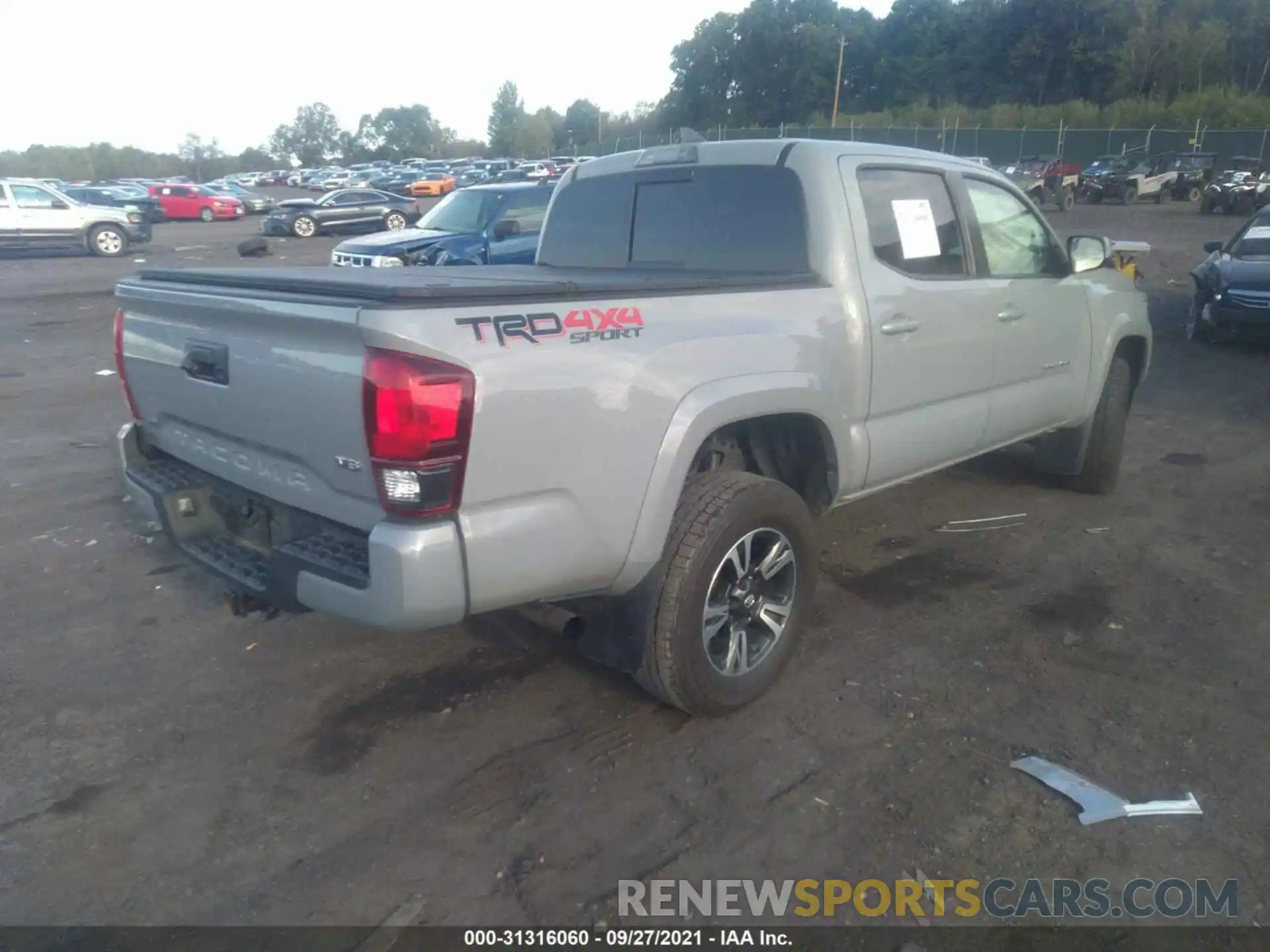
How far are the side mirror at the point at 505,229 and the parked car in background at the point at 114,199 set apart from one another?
23198mm

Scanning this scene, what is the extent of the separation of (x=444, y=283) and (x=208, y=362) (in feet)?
2.77

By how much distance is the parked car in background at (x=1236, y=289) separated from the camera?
10266 mm

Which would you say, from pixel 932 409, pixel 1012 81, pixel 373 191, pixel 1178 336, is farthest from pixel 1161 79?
pixel 932 409

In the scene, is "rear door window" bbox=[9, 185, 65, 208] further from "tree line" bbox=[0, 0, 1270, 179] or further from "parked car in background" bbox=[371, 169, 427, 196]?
"tree line" bbox=[0, 0, 1270, 179]

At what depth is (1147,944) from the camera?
2.53 meters

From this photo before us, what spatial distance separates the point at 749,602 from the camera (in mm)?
3607

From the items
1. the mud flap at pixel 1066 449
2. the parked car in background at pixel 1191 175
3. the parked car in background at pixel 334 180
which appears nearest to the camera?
the mud flap at pixel 1066 449

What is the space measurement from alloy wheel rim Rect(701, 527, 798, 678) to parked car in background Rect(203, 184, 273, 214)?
40292mm

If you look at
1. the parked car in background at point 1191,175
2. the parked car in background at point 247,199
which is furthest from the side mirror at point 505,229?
the parked car in background at point 1191,175

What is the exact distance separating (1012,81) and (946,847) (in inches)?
3117

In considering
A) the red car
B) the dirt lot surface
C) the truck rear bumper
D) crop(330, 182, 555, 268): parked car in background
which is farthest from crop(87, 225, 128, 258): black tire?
the truck rear bumper

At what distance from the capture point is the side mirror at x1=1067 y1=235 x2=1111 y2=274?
208 inches

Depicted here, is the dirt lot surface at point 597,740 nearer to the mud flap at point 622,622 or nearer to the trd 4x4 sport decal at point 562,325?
the mud flap at point 622,622

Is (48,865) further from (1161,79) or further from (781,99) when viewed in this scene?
(781,99)
